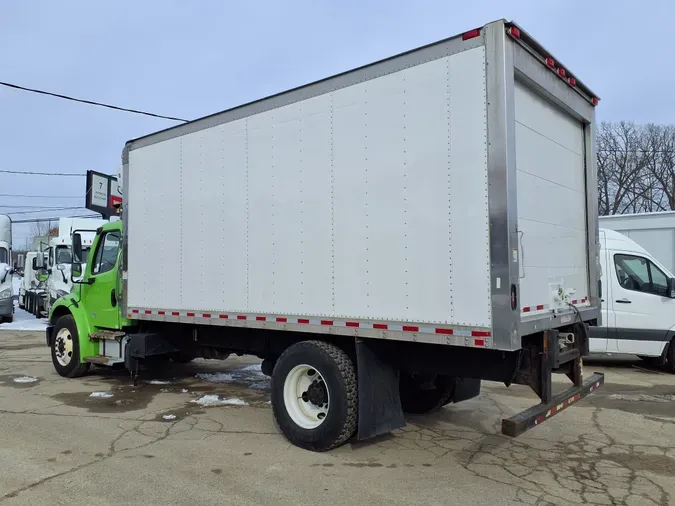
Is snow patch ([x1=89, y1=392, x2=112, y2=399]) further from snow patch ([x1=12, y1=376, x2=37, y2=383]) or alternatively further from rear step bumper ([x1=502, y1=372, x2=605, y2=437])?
rear step bumper ([x1=502, y1=372, x2=605, y2=437])

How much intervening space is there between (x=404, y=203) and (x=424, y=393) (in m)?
2.75

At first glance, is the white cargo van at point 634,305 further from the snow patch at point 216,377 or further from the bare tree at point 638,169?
the bare tree at point 638,169

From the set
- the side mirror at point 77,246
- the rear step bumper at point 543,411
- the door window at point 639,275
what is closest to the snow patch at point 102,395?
the side mirror at point 77,246

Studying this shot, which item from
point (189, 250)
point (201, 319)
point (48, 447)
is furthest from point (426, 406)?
point (48, 447)

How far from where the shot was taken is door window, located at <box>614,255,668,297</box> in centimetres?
985

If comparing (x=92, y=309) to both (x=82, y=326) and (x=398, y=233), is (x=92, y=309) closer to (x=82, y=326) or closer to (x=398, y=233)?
(x=82, y=326)

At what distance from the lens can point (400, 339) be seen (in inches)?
191

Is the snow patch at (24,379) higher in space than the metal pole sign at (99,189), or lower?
lower

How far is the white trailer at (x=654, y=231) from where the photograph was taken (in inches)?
471

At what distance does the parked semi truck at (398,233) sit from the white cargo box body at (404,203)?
0.02m

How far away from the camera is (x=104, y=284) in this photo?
338 inches

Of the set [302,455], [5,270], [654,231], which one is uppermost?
[654,231]

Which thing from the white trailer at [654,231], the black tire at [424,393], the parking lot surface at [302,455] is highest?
the white trailer at [654,231]

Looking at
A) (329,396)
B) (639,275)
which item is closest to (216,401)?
(329,396)
